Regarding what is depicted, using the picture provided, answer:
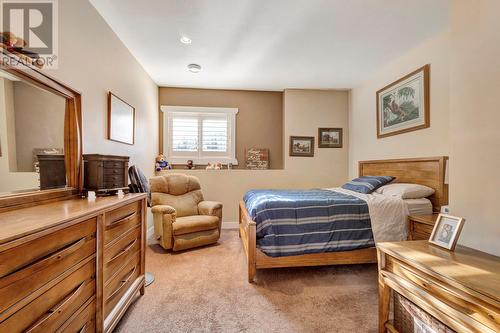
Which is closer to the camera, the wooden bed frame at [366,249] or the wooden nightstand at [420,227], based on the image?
the wooden nightstand at [420,227]

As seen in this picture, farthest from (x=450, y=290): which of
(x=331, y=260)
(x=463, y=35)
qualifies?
(x=463, y=35)

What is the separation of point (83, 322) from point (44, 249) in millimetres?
534

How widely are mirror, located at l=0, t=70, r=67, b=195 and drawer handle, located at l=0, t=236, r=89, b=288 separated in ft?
1.77

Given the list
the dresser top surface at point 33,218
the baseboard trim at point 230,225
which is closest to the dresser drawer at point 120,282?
the dresser top surface at point 33,218

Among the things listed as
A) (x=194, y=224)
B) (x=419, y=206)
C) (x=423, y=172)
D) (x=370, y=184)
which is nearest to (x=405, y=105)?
(x=423, y=172)

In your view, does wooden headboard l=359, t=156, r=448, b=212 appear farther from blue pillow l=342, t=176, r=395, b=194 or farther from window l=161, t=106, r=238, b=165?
window l=161, t=106, r=238, b=165

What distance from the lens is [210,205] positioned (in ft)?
10.5

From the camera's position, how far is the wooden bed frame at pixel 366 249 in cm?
211

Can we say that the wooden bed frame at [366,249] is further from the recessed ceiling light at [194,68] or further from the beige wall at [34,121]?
the recessed ceiling light at [194,68]

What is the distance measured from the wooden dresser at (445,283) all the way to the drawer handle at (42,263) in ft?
5.59

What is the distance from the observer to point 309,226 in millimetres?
2145

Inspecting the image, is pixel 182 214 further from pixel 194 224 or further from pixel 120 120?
pixel 120 120

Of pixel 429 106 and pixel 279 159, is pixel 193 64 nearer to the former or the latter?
pixel 279 159

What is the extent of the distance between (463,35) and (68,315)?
2670 millimetres
